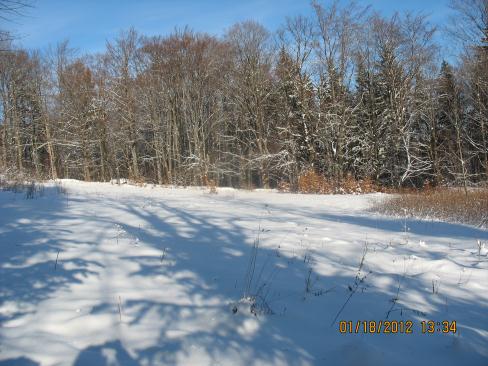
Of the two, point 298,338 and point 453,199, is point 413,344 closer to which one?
point 298,338

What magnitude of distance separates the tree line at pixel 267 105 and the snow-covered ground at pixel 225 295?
17.2m

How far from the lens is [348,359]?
2527 mm

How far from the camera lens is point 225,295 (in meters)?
3.48

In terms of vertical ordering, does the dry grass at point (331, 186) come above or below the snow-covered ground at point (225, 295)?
above

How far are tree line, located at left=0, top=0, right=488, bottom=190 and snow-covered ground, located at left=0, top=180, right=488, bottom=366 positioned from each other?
1720cm

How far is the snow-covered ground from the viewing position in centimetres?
258

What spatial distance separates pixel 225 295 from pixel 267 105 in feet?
80.4

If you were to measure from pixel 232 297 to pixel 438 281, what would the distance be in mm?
2309

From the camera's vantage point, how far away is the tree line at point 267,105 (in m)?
24.5
